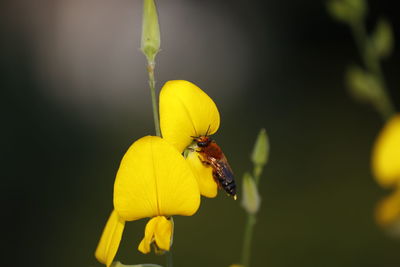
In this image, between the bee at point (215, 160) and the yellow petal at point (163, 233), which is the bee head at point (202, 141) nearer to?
the bee at point (215, 160)

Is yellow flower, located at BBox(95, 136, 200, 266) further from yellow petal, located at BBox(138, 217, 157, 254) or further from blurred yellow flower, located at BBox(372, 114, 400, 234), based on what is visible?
blurred yellow flower, located at BBox(372, 114, 400, 234)

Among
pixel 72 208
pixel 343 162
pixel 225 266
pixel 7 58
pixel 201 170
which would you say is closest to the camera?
pixel 201 170

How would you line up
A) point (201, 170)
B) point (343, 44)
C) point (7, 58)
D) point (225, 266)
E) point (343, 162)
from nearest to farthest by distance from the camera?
point (201, 170) → point (225, 266) → point (343, 162) → point (7, 58) → point (343, 44)

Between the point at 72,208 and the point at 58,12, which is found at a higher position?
the point at 58,12

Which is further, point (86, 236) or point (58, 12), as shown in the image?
point (58, 12)

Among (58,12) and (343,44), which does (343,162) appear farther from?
(58,12)

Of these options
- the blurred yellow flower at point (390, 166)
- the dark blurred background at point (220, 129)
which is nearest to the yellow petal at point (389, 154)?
the blurred yellow flower at point (390, 166)

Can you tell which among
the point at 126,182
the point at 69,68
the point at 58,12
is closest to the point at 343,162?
the point at 69,68

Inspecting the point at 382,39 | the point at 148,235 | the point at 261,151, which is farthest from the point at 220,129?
the point at 148,235
